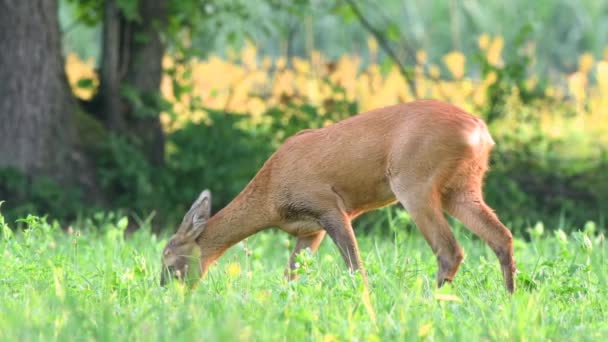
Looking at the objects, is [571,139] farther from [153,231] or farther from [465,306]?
[465,306]

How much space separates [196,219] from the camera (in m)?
6.73

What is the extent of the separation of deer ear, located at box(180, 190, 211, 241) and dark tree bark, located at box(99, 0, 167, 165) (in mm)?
4855

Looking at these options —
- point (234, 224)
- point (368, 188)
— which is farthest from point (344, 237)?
point (234, 224)

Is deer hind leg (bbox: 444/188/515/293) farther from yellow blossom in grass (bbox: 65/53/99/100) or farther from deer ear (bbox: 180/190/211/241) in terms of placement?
yellow blossom in grass (bbox: 65/53/99/100)

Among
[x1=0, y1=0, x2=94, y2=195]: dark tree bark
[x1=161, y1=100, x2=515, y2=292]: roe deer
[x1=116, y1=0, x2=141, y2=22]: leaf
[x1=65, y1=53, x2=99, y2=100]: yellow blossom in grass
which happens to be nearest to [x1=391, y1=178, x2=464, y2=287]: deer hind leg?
[x1=161, y1=100, x2=515, y2=292]: roe deer

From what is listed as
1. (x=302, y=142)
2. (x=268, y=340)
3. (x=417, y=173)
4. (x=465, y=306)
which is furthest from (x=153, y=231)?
(x=268, y=340)

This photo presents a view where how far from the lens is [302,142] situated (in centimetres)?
690

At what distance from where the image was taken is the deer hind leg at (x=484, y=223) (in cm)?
595

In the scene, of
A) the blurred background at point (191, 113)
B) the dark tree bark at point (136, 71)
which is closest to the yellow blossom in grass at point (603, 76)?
the blurred background at point (191, 113)

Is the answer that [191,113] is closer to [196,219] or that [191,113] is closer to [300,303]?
[196,219]

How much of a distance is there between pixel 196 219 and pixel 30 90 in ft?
13.9

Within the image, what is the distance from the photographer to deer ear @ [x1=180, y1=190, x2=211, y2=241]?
670 centimetres

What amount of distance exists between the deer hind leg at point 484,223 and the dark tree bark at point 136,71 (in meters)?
5.73

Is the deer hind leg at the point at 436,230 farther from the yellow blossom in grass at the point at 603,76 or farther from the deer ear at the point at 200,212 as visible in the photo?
the yellow blossom in grass at the point at 603,76
